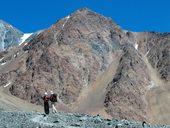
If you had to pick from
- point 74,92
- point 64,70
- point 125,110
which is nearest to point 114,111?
point 125,110

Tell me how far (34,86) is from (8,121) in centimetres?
14221

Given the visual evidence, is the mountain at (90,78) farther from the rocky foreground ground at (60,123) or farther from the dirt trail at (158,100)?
the rocky foreground ground at (60,123)

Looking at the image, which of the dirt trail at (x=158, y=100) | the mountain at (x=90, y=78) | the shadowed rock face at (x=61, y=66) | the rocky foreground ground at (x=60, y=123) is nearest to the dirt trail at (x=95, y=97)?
the mountain at (x=90, y=78)

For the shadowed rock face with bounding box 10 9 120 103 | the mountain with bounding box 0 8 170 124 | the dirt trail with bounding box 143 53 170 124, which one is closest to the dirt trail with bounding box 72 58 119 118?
the mountain with bounding box 0 8 170 124

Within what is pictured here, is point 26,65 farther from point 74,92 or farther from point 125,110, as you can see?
point 125,110

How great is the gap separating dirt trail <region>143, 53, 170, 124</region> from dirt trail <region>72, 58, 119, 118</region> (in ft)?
52.0

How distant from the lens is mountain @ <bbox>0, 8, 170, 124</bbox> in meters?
164

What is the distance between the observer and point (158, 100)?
167 m

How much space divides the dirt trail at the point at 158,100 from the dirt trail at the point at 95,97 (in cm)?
1584

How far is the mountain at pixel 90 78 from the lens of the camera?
539 feet

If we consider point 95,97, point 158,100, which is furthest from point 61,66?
point 158,100

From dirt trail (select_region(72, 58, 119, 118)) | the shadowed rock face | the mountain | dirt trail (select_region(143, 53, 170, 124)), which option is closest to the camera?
dirt trail (select_region(143, 53, 170, 124))

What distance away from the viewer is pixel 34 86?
560 ft

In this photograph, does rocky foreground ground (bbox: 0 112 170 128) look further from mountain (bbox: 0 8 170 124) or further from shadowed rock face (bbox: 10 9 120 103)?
shadowed rock face (bbox: 10 9 120 103)
